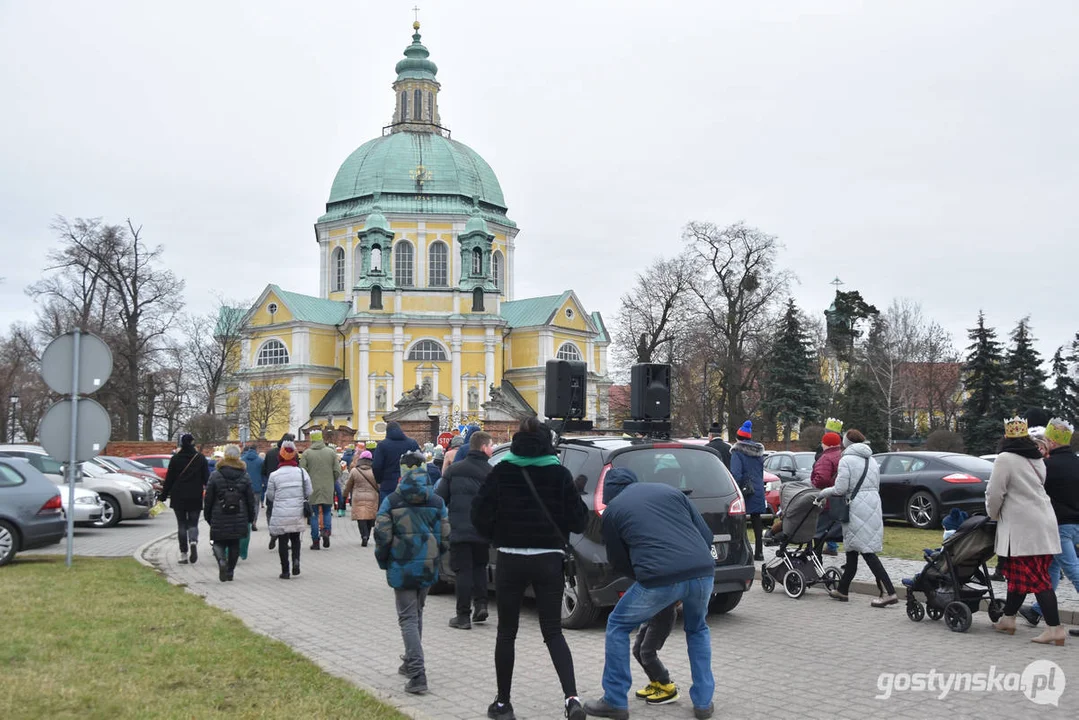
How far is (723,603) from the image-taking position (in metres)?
11.1

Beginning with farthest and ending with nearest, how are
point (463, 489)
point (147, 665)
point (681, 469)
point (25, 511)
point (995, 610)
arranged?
point (25, 511) → point (463, 489) → point (681, 469) → point (995, 610) → point (147, 665)

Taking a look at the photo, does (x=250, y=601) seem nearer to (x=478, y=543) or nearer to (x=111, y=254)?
(x=478, y=543)

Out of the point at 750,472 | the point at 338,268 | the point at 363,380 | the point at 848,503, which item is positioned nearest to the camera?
the point at 848,503

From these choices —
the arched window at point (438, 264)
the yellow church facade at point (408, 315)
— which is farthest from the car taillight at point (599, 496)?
the arched window at point (438, 264)

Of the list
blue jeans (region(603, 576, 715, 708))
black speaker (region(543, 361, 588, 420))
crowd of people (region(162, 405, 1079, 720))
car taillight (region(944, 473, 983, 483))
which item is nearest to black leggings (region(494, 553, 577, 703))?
crowd of people (region(162, 405, 1079, 720))

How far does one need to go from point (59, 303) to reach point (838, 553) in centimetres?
4789

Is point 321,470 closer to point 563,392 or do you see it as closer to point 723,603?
point 563,392

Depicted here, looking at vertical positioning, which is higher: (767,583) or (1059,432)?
(1059,432)

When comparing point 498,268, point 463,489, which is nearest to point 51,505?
point 463,489

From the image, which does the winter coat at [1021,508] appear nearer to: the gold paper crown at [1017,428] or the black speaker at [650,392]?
the gold paper crown at [1017,428]

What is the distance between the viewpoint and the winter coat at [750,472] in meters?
14.5

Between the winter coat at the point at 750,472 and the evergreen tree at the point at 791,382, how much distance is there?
156ft

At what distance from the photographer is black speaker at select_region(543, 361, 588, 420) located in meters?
13.7

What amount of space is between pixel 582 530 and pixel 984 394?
51.6 m
